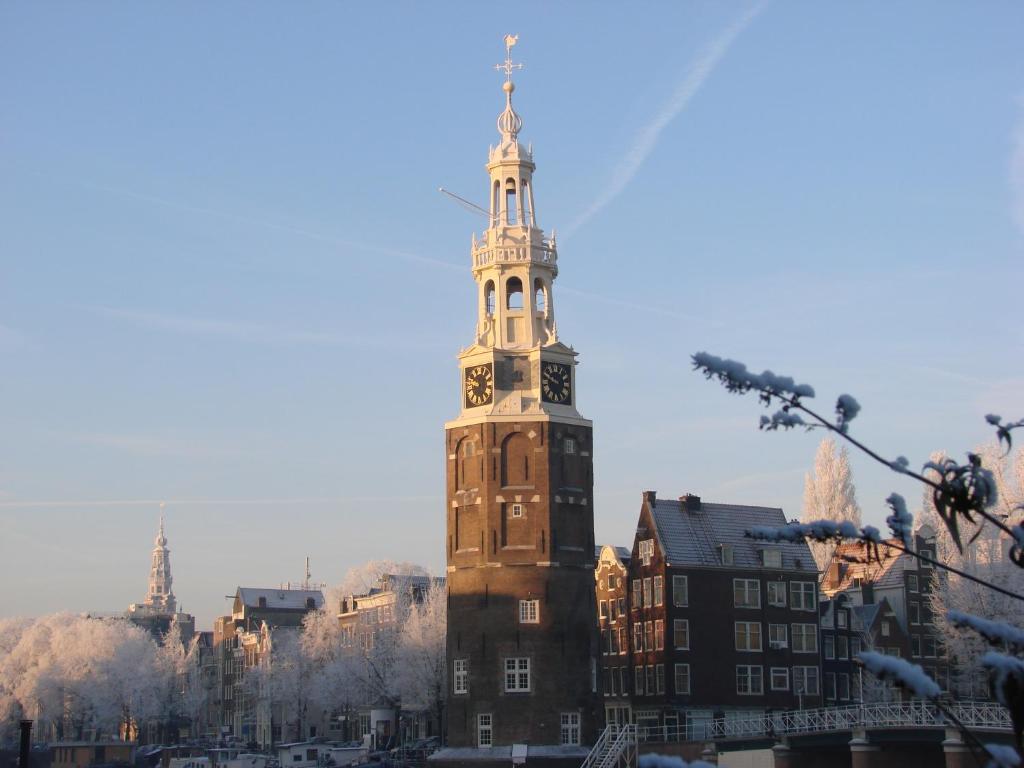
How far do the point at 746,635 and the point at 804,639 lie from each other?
4.24m

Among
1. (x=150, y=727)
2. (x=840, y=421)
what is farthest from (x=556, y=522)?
(x=150, y=727)

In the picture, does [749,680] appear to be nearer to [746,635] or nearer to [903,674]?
[746,635]

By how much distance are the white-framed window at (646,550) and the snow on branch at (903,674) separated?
266 feet

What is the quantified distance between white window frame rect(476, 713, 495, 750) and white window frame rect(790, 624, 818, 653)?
75.9 feet

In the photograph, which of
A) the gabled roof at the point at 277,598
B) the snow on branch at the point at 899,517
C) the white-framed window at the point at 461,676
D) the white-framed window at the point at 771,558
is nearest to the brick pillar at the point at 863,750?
the white-framed window at the point at 461,676

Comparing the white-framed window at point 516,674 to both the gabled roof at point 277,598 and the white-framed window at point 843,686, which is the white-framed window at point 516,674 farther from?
the gabled roof at point 277,598

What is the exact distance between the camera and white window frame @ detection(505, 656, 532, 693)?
8069cm

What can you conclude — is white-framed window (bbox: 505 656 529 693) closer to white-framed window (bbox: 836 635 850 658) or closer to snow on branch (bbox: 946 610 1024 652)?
white-framed window (bbox: 836 635 850 658)

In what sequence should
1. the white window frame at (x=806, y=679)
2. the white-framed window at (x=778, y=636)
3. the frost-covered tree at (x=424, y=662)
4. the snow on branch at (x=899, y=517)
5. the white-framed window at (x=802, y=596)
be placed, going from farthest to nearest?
the frost-covered tree at (x=424, y=662) → the white-framed window at (x=802, y=596) → the white-framed window at (x=778, y=636) → the white window frame at (x=806, y=679) → the snow on branch at (x=899, y=517)

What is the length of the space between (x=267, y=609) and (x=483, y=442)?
288 feet

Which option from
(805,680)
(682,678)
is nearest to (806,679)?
(805,680)

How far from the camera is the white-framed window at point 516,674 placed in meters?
80.8

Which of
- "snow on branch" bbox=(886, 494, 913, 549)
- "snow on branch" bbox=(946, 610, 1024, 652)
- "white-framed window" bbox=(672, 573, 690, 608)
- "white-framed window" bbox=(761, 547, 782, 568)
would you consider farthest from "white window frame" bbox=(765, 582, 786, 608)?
"snow on branch" bbox=(946, 610, 1024, 652)

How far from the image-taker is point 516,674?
3191 inches
